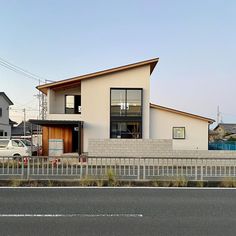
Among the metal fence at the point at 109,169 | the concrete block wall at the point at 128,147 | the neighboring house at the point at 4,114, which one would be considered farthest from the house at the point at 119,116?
the neighboring house at the point at 4,114

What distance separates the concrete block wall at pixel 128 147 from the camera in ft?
65.7

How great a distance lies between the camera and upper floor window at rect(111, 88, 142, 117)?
26234 millimetres

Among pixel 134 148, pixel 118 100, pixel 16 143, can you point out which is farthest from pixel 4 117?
pixel 134 148

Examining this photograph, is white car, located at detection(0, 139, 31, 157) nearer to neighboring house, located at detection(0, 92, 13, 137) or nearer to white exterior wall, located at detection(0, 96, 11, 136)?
neighboring house, located at detection(0, 92, 13, 137)

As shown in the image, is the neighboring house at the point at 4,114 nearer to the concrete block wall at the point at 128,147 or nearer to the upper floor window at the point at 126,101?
the upper floor window at the point at 126,101

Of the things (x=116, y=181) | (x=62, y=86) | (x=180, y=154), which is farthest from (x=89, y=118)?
(x=116, y=181)

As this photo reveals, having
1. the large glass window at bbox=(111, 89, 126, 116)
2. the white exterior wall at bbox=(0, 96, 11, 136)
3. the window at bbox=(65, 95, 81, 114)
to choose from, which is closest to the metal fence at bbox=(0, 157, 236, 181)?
the large glass window at bbox=(111, 89, 126, 116)

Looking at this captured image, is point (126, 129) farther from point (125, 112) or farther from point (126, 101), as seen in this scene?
point (126, 101)

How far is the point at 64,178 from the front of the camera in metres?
11.7

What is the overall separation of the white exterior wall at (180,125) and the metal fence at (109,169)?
1407cm
